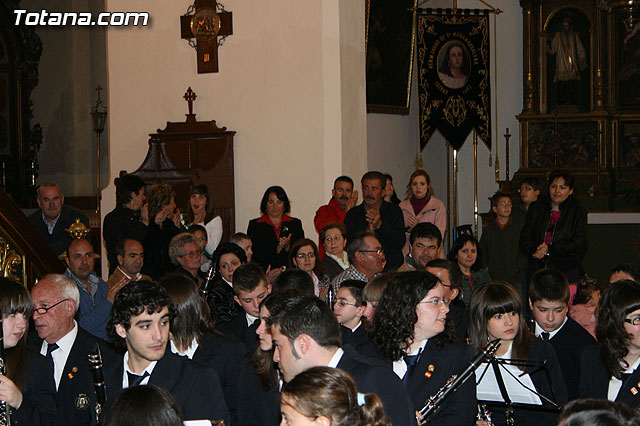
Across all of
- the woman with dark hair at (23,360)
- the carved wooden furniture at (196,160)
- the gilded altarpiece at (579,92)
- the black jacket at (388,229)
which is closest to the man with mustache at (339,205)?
the black jacket at (388,229)

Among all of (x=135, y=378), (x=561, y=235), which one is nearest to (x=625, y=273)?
(x=561, y=235)

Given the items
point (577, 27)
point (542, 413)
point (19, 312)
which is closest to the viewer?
point (19, 312)

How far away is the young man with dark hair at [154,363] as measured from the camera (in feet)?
12.3

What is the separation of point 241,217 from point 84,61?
7.92 m

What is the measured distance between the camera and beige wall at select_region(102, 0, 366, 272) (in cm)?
1023

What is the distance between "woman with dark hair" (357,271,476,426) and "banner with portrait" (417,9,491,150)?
10777mm

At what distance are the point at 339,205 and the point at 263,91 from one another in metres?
2.15

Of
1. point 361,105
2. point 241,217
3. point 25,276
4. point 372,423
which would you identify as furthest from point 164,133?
point 372,423

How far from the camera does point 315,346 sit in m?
3.55

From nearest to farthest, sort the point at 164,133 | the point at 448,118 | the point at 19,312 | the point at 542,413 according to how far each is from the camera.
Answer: the point at 19,312 < the point at 542,413 < the point at 164,133 < the point at 448,118

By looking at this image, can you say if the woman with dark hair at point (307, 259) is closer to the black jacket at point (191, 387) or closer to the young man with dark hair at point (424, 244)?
the young man with dark hair at point (424, 244)

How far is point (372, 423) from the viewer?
2.75m

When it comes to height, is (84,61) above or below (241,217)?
above

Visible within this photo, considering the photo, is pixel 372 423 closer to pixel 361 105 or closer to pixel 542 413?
pixel 542 413
